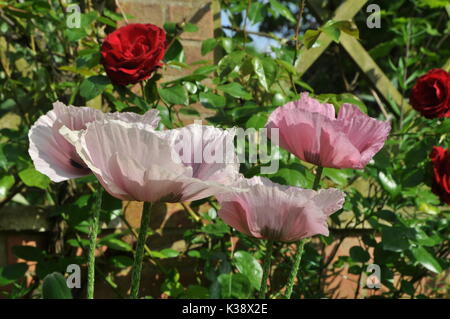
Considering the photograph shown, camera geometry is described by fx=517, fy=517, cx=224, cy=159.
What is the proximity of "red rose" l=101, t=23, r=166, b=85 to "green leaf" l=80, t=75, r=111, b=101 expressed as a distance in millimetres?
96

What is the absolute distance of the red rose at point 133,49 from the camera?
706 mm

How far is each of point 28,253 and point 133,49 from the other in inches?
24.7

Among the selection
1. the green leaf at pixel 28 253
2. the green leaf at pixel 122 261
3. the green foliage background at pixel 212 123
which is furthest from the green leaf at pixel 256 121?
the green leaf at pixel 28 253

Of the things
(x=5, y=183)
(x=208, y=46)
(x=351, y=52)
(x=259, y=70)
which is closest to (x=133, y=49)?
(x=259, y=70)

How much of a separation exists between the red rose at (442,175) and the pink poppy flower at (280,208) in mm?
567

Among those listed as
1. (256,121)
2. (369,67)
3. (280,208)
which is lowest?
(280,208)

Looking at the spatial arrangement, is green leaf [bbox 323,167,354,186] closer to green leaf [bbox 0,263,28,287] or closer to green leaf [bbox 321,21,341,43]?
green leaf [bbox 321,21,341,43]

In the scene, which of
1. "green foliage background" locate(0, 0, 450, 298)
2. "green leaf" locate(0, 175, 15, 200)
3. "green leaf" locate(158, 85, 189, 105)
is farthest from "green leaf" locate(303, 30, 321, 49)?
"green leaf" locate(0, 175, 15, 200)

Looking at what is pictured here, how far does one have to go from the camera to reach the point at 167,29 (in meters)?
1.00

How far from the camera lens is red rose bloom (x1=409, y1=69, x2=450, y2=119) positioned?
99 cm

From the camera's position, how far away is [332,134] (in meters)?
0.44

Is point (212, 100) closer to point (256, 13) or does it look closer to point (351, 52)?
point (256, 13)
